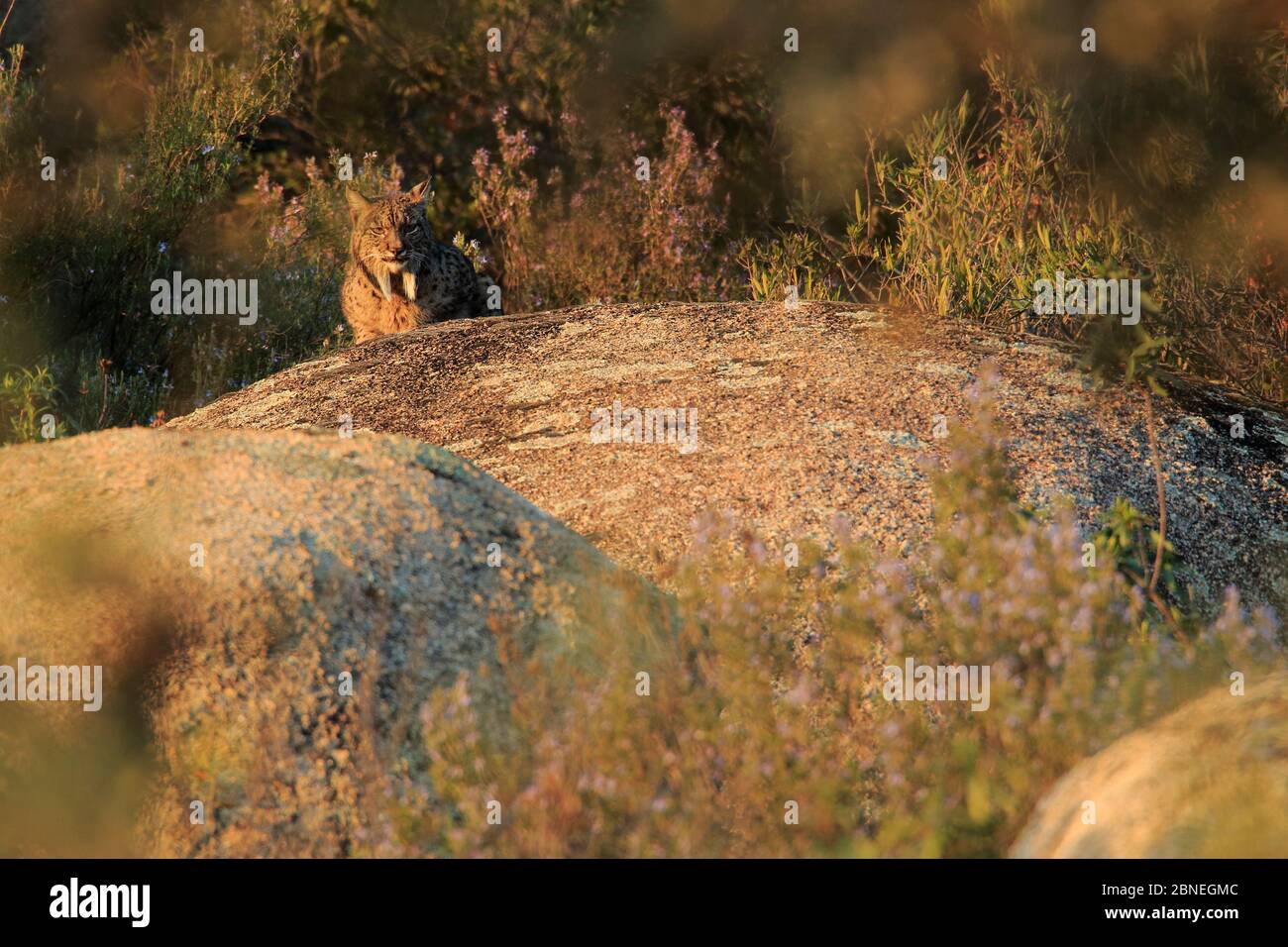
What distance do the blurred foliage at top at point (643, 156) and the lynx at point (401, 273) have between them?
510 millimetres

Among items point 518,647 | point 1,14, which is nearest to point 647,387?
point 518,647

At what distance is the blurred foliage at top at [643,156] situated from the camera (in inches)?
236

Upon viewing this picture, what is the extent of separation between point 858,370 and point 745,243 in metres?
3.03

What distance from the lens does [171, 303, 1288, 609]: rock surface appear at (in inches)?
161

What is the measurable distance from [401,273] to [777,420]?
288cm

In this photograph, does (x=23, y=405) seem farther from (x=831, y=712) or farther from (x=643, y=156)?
(x=643, y=156)

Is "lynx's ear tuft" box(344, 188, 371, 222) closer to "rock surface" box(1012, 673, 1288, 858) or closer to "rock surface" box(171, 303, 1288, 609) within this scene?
"rock surface" box(171, 303, 1288, 609)

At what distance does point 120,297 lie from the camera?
23.2ft

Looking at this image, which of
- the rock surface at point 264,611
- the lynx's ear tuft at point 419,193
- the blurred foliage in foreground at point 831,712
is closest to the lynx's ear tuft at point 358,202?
the lynx's ear tuft at point 419,193

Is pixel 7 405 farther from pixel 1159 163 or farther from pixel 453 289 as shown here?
pixel 1159 163

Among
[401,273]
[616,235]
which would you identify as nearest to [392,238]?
[401,273]

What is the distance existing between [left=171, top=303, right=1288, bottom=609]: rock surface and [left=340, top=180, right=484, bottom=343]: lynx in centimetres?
115

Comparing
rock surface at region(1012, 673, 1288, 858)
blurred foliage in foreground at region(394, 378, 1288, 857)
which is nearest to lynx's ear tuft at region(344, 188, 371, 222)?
blurred foliage in foreground at region(394, 378, 1288, 857)

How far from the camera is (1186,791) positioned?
262cm
